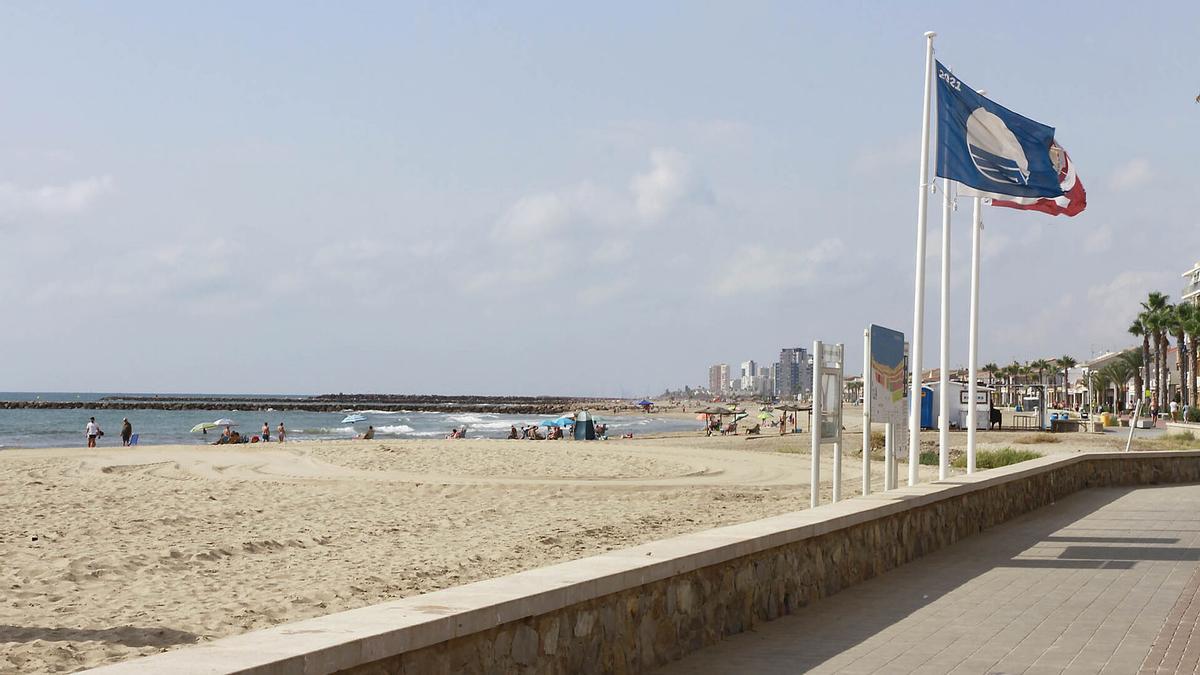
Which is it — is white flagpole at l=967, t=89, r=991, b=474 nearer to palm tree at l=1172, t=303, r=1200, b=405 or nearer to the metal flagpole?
the metal flagpole

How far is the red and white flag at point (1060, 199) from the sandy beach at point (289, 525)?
6224 mm

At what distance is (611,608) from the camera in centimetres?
548

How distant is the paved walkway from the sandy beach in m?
4.57

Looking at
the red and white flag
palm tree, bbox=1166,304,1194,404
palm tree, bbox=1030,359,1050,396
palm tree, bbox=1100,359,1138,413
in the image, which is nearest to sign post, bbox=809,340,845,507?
the red and white flag

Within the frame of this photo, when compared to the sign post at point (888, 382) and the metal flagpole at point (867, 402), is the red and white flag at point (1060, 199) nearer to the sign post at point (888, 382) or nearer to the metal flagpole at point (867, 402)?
the sign post at point (888, 382)


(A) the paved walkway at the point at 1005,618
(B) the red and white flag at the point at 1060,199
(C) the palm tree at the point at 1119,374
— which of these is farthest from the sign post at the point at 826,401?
(C) the palm tree at the point at 1119,374

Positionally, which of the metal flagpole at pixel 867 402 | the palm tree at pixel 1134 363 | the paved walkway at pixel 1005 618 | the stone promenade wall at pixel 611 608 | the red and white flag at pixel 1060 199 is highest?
the palm tree at pixel 1134 363

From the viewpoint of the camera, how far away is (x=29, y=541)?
14656 mm

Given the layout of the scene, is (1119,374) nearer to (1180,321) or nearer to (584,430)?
(1180,321)

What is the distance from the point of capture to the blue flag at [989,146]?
14.1 m

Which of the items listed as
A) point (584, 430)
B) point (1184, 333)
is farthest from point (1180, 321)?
point (584, 430)

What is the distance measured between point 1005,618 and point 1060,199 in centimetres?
993

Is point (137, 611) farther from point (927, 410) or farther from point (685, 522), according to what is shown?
point (927, 410)

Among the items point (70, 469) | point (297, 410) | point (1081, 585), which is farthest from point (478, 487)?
point (297, 410)
